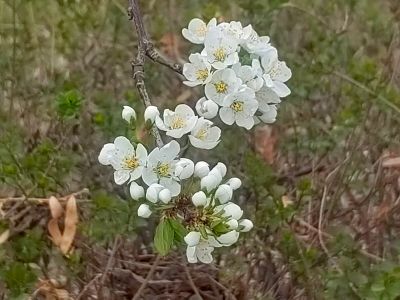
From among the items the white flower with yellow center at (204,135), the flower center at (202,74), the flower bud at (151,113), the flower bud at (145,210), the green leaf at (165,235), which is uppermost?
the flower center at (202,74)

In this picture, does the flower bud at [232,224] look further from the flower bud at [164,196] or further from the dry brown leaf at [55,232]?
the dry brown leaf at [55,232]

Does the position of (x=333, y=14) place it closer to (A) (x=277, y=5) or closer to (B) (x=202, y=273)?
(A) (x=277, y=5)

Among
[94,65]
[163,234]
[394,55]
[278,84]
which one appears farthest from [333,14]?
[163,234]

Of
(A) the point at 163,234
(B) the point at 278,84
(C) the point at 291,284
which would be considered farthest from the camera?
(C) the point at 291,284

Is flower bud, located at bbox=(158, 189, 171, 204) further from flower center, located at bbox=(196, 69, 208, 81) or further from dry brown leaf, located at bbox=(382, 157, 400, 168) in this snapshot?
dry brown leaf, located at bbox=(382, 157, 400, 168)

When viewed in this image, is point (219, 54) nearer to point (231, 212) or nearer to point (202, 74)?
point (202, 74)

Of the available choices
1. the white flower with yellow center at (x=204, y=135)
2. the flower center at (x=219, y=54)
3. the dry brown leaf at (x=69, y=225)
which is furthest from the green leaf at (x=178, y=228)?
the dry brown leaf at (x=69, y=225)
